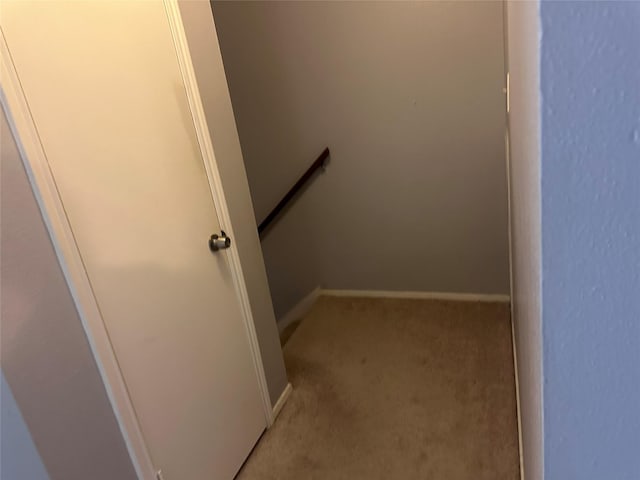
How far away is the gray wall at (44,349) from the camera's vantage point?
1.23 metres

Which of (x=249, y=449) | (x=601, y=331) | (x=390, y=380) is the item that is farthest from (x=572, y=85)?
(x=390, y=380)

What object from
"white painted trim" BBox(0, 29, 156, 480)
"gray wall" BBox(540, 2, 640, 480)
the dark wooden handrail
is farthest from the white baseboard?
"gray wall" BBox(540, 2, 640, 480)

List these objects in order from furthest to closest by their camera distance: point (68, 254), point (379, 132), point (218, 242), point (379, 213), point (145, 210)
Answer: point (379, 213)
point (379, 132)
point (218, 242)
point (145, 210)
point (68, 254)

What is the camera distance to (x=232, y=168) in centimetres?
215

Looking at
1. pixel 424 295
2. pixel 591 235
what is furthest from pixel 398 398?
pixel 591 235

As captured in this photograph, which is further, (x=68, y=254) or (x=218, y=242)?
(x=218, y=242)

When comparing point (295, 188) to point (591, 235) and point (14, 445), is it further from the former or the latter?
point (591, 235)

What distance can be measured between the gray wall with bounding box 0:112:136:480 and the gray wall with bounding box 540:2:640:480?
3.48 ft

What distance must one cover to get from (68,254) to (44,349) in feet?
0.73

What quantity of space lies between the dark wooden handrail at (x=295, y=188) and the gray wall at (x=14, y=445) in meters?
2.10

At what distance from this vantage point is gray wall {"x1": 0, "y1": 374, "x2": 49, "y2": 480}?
121 cm

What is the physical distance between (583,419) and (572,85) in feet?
1.18

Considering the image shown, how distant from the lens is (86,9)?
4.79 feet

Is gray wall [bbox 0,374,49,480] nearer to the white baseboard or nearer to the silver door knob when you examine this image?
the silver door knob
